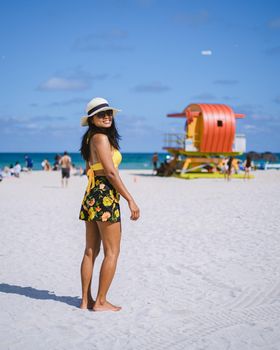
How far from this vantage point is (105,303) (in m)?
4.56

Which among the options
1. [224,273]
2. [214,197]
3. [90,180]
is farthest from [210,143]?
Result: [90,180]

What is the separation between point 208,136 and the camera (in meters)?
25.7

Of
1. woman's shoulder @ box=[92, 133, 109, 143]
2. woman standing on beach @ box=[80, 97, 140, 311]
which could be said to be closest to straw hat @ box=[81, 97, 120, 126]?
woman standing on beach @ box=[80, 97, 140, 311]

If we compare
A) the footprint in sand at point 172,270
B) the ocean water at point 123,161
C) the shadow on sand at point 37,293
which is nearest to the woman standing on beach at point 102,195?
the shadow on sand at point 37,293

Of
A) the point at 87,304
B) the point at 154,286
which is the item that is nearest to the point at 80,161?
the point at 154,286

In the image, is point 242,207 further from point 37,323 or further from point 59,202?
point 37,323

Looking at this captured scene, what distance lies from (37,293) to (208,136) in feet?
69.5

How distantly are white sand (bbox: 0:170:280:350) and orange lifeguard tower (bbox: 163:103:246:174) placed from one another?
1534cm

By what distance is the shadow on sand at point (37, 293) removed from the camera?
4.93 metres

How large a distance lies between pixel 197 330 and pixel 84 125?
6.50ft

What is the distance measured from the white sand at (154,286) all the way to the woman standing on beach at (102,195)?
0.36 metres

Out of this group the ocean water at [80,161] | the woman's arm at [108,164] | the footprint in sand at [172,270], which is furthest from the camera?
the ocean water at [80,161]

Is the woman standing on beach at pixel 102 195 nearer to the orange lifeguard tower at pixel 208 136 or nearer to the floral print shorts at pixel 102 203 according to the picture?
the floral print shorts at pixel 102 203

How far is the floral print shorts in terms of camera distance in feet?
14.3
